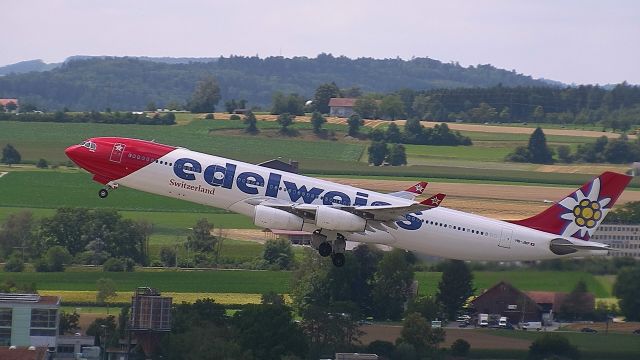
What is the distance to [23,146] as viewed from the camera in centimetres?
14112


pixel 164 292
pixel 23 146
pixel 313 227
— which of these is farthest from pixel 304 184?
pixel 23 146

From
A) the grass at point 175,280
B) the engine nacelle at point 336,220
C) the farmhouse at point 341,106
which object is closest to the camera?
the engine nacelle at point 336,220

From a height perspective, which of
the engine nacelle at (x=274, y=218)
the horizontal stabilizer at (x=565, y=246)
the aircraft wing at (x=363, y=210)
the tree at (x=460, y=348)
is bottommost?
the tree at (x=460, y=348)

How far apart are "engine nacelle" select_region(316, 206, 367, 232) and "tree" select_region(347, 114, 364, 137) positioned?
95.7m

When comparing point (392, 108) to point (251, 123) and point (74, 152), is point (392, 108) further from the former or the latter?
A: point (74, 152)

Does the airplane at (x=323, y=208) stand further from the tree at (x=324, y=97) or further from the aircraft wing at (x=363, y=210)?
the tree at (x=324, y=97)

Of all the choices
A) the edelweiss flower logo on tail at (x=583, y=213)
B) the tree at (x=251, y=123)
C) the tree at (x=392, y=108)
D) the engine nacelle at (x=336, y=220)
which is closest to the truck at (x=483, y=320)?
the edelweiss flower logo on tail at (x=583, y=213)

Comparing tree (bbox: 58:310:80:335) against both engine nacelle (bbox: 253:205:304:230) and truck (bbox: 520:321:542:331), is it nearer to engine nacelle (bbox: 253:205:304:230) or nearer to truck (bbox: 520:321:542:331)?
engine nacelle (bbox: 253:205:304:230)

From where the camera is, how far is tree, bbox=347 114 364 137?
518 ft

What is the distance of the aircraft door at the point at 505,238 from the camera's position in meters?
65.6

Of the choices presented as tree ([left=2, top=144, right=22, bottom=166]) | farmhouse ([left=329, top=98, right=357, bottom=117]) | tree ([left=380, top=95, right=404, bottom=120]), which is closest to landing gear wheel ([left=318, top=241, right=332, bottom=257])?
tree ([left=2, top=144, right=22, bottom=166])

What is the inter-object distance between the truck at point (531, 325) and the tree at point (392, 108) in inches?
4260

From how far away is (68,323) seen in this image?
7631cm

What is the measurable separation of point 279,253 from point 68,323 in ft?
81.2
